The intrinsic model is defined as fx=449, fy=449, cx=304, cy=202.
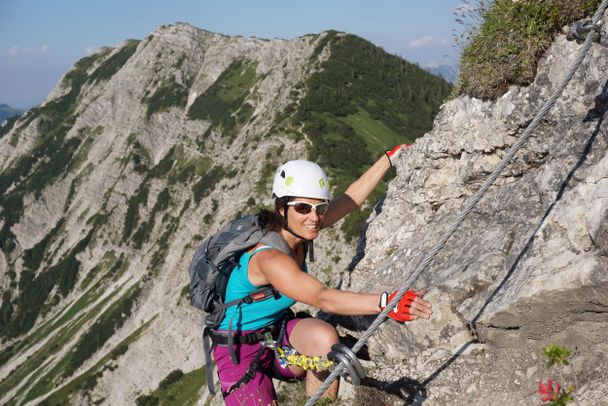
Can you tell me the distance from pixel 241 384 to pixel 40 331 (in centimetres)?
18457

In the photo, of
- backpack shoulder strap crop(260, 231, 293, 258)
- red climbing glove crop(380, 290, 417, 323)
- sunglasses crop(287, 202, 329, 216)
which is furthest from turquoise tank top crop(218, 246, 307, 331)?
red climbing glove crop(380, 290, 417, 323)

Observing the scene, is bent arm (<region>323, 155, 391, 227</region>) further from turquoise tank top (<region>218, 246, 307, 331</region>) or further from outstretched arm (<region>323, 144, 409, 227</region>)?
turquoise tank top (<region>218, 246, 307, 331</region>)

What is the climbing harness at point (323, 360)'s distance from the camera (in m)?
5.59

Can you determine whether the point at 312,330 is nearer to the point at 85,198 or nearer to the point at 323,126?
the point at 323,126

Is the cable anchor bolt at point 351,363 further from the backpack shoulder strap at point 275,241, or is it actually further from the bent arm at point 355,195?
the bent arm at point 355,195

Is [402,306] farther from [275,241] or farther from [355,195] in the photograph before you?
[355,195]

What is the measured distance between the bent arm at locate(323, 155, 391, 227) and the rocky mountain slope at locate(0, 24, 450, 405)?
60.7 meters

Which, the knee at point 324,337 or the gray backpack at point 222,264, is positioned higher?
the gray backpack at point 222,264

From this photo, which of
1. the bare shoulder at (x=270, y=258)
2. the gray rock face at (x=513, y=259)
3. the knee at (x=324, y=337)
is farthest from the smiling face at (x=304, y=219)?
the gray rock face at (x=513, y=259)

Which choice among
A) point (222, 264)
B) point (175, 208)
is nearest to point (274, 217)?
point (222, 264)

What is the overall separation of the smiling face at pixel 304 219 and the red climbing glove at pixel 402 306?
2.31m

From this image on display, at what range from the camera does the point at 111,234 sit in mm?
171250

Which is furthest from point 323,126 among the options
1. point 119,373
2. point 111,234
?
point 111,234

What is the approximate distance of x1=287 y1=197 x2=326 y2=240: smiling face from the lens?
7.71m
